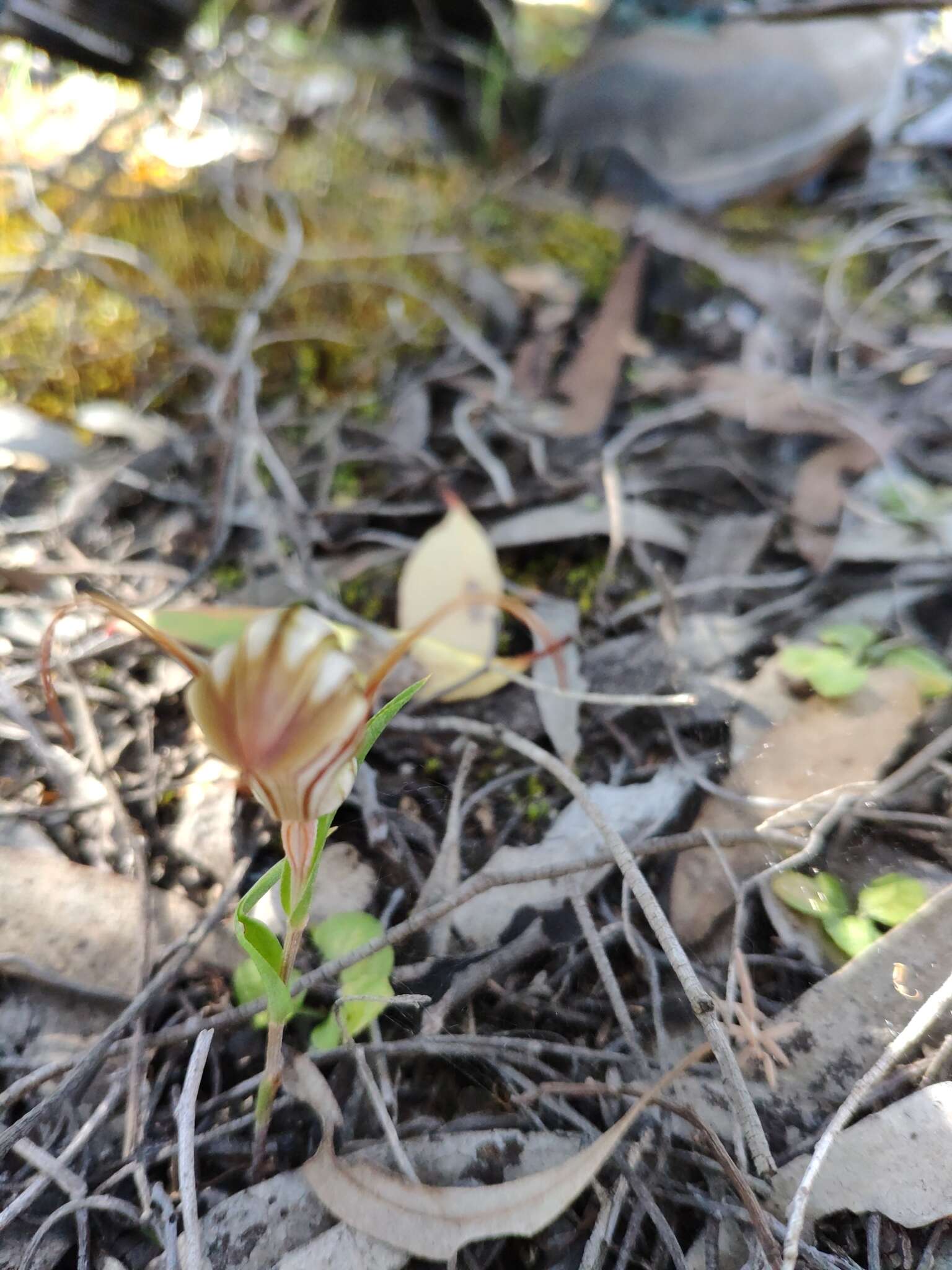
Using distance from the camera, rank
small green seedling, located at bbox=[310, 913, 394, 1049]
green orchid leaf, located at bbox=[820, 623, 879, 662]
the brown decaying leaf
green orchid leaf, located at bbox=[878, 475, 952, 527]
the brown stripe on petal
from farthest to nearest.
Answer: the brown decaying leaf
green orchid leaf, located at bbox=[878, 475, 952, 527]
green orchid leaf, located at bbox=[820, 623, 879, 662]
small green seedling, located at bbox=[310, 913, 394, 1049]
the brown stripe on petal

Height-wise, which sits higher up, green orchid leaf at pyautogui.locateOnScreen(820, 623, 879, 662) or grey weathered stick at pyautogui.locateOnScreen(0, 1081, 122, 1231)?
green orchid leaf at pyautogui.locateOnScreen(820, 623, 879, 662)

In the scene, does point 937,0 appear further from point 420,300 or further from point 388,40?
Answer: point 388,40

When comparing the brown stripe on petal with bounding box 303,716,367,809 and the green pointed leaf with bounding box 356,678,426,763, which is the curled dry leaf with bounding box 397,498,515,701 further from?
the brown stripe on petal with bounding box 303,716,367,809

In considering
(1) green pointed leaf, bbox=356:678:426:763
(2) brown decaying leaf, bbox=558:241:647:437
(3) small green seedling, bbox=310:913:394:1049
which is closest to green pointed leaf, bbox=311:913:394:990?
(3) small green seedling, bbox=310:913:394:1049

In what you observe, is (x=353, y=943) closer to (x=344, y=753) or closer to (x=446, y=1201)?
(x=446, y=1201)

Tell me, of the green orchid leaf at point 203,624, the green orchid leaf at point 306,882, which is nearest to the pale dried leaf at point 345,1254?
the green orchid leaf at point 306,882

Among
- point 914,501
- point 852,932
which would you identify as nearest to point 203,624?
point 852,932

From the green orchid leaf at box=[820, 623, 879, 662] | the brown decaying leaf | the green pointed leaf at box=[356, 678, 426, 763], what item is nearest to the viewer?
the green pointed leaf at box=[356, 678, 426, 763]

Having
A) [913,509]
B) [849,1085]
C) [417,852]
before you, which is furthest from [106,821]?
[913,509]
